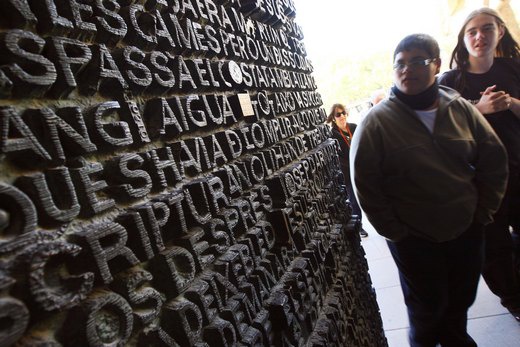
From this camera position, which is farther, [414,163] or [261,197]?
[414,163]

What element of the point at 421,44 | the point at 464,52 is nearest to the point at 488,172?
the point at 421,44

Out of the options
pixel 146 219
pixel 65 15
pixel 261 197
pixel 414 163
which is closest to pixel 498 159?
pixel 414 163

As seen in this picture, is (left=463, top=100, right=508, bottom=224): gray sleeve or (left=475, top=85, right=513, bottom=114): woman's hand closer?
(left=463, top=100, right=508, bottom=224): gray sleeve

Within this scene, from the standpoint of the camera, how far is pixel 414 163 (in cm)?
172

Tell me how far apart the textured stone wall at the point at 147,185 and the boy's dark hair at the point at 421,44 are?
738mm

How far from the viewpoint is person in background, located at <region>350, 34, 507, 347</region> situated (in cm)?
174

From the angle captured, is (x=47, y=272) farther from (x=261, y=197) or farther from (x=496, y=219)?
(x=496, y=219)

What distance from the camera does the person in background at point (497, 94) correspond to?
224cm

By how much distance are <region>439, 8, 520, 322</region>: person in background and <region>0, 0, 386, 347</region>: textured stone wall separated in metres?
1.51

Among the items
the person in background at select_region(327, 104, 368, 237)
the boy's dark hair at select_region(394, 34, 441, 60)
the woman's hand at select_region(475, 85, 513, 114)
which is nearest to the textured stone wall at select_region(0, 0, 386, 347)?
the boy's dark hair at select_region(394, 34, 441, 60)

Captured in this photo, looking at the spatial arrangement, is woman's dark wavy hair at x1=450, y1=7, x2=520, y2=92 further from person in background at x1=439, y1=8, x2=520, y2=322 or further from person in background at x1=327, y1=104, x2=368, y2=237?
person in background at x1=327, y1=104, x2=368, y2=237

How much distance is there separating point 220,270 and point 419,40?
4.98ft

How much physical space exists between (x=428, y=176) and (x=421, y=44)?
2.19 ft

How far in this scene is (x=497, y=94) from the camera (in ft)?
7.23
